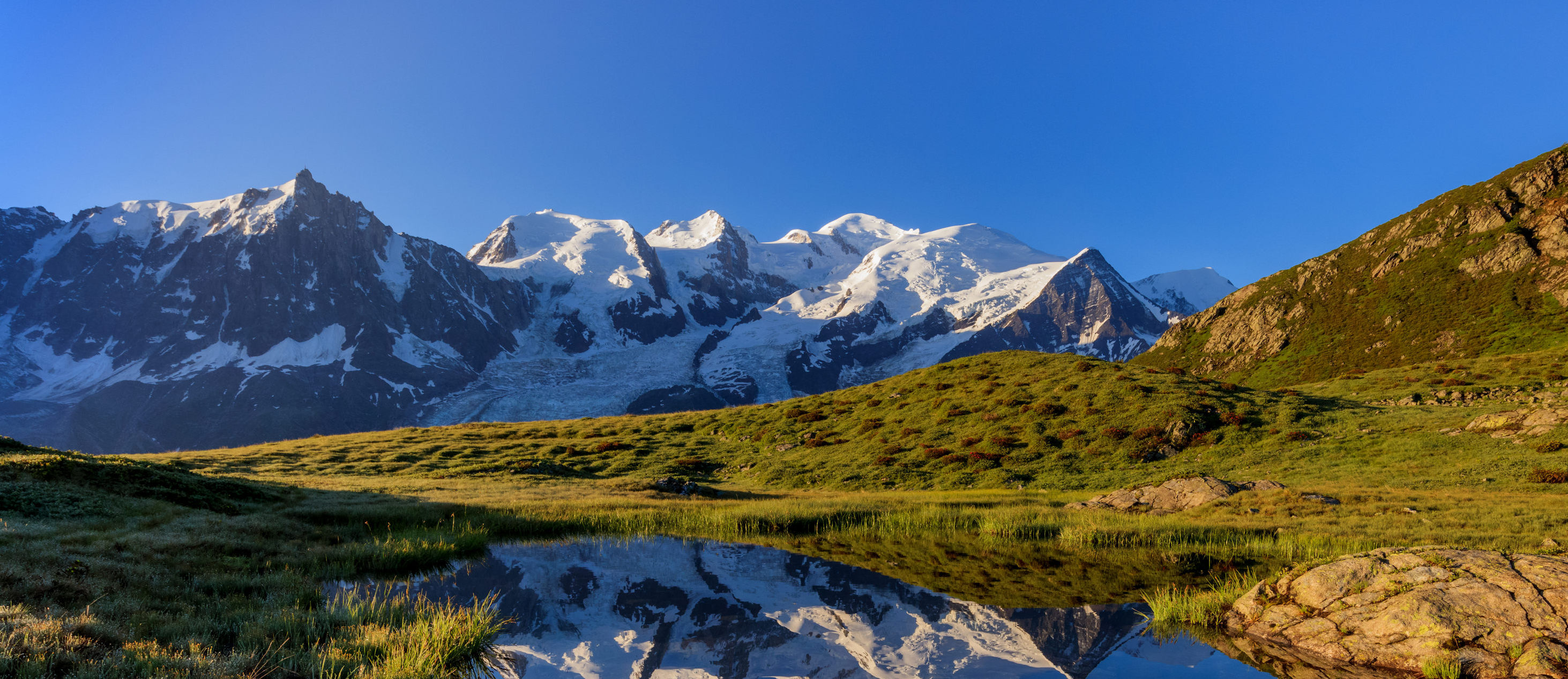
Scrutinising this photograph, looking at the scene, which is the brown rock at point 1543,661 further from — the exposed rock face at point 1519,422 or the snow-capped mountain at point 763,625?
the exposed rock face at point 1519,422

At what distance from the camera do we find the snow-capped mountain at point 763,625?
10219 mm

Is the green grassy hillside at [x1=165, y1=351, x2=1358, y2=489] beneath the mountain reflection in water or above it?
beneath

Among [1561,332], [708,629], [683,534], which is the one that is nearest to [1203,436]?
[683,534]

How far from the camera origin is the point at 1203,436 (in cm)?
4416

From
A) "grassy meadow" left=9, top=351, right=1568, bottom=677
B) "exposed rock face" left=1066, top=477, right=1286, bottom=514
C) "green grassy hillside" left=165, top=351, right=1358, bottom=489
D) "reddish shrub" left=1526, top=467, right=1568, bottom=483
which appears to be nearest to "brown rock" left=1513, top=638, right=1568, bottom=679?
"grassy meadow" left=9, top=351, right=1568, bottom=677

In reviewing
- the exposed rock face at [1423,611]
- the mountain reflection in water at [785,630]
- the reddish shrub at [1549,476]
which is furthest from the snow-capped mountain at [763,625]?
the reddish shrub at [1549,476]

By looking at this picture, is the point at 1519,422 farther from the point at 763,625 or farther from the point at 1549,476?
the point at 763,625

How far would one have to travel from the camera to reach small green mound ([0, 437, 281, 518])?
15531 millimetres

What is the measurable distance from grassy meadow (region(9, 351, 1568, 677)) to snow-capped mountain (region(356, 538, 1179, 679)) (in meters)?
0.98

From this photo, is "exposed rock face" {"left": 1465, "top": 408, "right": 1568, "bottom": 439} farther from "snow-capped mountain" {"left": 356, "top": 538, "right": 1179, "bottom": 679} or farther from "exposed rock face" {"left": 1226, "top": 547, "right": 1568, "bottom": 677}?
"snow-capped mountain" {"left": 356, "top": 538, "right": 1179, "bottom": 679}

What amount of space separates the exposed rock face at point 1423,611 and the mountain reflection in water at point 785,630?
1805 mm

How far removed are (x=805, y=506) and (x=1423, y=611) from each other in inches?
811

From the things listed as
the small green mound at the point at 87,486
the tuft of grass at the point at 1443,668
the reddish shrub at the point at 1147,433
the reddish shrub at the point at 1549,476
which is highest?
the small green mound at the point at 87,486

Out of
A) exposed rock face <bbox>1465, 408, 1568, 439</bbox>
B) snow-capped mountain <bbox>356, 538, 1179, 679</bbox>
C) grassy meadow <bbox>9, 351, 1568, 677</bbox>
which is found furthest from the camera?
exposed rock face <bbox>1465, 408, 1568, 439</bbox>
